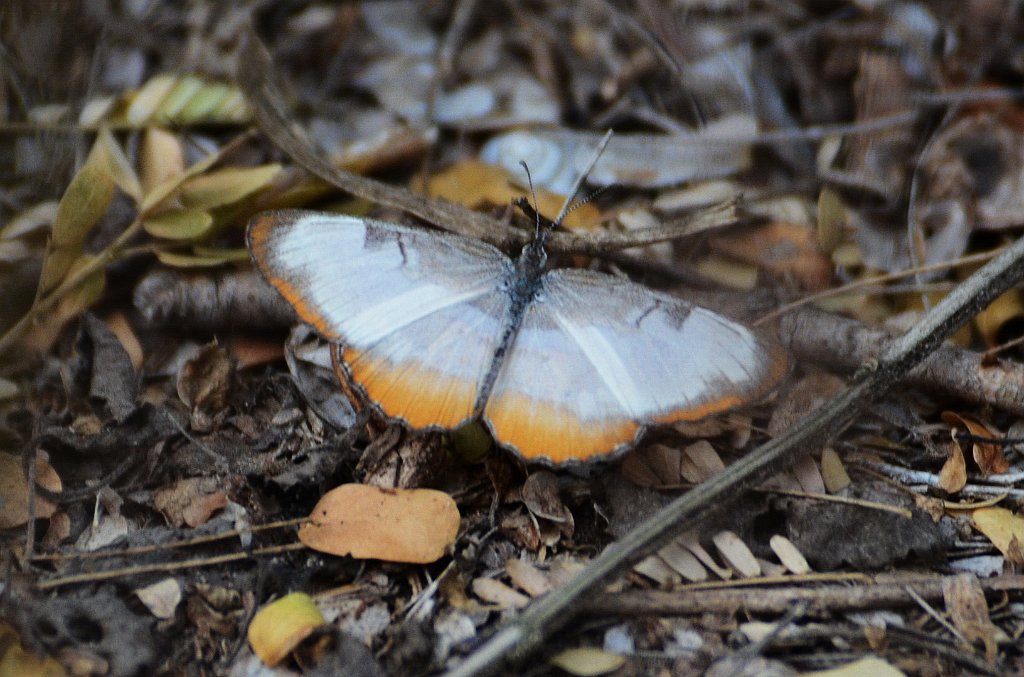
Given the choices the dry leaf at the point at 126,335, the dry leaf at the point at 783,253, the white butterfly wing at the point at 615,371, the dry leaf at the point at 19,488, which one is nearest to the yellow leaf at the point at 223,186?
the dry leaf at the point at 126,335

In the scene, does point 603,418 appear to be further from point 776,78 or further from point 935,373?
point 776,78

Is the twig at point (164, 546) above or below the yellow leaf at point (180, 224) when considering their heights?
below

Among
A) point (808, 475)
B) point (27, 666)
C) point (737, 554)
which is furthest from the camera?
point (808, 475)

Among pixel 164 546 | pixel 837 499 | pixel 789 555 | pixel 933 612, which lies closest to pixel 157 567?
pixel 164 546

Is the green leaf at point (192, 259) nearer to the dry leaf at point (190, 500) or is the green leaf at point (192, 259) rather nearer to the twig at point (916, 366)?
the dry leaf at point (190, 500)

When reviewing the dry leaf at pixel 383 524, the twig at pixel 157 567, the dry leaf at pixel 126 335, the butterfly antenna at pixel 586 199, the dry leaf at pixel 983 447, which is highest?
the butterfly antenna at pixel 586 199

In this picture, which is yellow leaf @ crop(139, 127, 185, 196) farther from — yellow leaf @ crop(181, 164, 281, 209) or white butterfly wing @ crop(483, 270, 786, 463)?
white butterfly wing @ crop(483, 270, 786, 463)

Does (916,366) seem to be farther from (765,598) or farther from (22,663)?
(22,663)

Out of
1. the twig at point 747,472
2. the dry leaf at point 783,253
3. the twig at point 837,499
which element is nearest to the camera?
the twig at point 747,472
